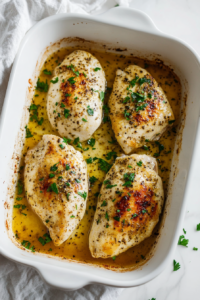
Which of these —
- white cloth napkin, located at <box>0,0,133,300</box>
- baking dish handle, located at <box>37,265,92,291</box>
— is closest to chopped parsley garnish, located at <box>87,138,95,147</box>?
white cloth napkin, located at <box>0,0,133,300</box>

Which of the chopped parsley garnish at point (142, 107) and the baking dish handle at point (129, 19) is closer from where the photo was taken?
the baking dish handle at point (129, 19)

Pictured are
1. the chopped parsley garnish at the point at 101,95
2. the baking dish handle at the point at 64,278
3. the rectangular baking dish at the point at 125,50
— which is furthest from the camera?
the chopped parsley garnish at the point at 101,95

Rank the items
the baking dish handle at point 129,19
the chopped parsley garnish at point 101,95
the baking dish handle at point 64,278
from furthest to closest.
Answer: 1. the chopped parsley garnish at point 101,95
2. the baking dish handle at point 129,19
3. the baking dish handle at point 64,278

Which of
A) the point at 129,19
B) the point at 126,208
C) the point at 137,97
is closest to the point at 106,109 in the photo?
the point at 137,97

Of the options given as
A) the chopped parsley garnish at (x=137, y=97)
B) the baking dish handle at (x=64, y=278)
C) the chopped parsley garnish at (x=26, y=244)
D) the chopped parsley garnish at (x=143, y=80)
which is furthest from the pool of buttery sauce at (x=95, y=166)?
the baking dish handle at (x=64, y=278)

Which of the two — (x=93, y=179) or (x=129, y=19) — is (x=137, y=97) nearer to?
(x=129, y=19)

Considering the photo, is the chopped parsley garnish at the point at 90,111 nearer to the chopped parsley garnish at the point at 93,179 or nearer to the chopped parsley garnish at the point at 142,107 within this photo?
the chopped parsley garnish at the point at 142,107

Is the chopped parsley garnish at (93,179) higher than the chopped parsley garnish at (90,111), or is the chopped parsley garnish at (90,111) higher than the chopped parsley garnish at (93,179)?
the chopped parsley garnish at (90,111)
